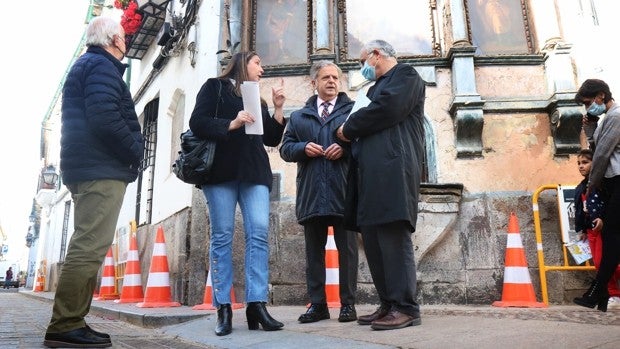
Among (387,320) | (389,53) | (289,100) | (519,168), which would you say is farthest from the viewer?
(289,100)

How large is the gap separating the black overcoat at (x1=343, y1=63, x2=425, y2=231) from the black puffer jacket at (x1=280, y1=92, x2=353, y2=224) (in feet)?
1.20

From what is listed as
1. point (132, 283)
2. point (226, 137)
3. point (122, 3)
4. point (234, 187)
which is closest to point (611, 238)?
point (234, 187)

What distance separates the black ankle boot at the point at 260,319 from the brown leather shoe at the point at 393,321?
26.0 inches

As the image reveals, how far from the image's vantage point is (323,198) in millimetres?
3383

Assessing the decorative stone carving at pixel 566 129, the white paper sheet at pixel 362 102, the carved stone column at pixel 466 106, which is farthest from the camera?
the carved stone column at pixel 466 106

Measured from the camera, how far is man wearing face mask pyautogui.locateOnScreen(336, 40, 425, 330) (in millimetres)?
2799

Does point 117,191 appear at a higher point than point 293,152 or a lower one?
lower

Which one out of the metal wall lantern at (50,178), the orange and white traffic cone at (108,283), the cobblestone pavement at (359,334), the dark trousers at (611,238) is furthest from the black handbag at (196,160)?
the metal wall lantern at (50,178)

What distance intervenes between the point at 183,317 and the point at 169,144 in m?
4.14

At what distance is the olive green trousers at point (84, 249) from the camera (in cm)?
275

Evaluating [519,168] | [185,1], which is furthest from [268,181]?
[185,1]

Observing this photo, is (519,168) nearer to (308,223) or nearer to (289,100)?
(289,100)

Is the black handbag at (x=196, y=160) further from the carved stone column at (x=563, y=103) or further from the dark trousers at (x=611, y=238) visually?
the carved stone column at (x=563, y=103)

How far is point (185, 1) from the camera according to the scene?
785 centimetres
